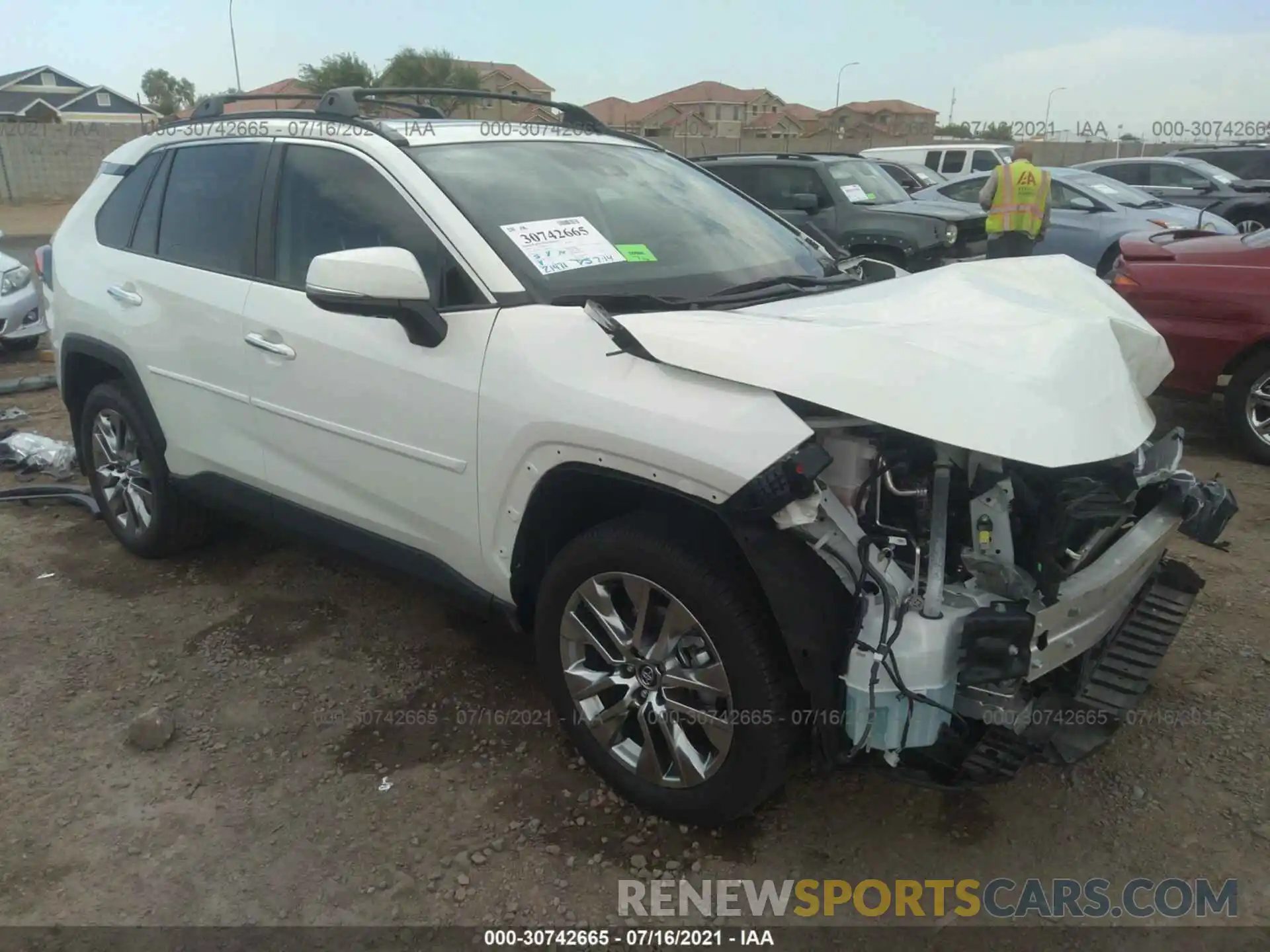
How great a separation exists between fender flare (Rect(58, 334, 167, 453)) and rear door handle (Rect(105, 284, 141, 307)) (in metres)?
0.21

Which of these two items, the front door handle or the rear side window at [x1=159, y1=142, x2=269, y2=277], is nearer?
the front door handle

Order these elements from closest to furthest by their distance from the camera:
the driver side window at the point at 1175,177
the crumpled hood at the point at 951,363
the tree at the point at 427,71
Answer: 1. the crumpled hood at the point at 951,363
2. the driver side window at the point at 1175,177
3. the tree at the point at 427,71

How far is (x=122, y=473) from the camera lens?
4387mm

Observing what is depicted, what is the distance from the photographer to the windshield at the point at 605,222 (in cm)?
288

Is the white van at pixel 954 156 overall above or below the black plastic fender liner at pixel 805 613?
above

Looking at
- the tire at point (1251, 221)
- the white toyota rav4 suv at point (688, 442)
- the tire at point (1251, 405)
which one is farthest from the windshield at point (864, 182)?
the white toyota rav4 suv at point (688, 442)

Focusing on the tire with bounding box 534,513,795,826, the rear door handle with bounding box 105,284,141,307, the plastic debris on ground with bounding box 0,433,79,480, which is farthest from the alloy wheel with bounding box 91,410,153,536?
the tire with bounding box 534,513,795,826

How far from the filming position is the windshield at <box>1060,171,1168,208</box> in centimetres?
1113

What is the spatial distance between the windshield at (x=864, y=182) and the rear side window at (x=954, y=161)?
8.91m

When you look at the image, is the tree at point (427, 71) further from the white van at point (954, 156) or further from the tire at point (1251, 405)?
the tire at point (1251, 405)

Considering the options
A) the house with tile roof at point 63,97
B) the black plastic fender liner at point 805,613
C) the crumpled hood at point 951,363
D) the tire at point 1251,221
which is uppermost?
the house with tile roof at point 63,97

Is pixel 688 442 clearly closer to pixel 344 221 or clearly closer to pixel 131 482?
pixel 344 221

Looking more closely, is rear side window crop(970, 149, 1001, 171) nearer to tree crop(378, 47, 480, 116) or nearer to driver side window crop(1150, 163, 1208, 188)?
driver side window crop(1150, 163, 1208, 188)

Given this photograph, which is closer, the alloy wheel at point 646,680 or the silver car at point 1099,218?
the alloy wheel at point 646,680
